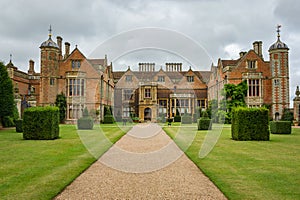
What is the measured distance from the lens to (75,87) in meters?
30.3

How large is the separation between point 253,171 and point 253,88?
2517cm

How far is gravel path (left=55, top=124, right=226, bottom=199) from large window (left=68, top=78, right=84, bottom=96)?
22.1 meters

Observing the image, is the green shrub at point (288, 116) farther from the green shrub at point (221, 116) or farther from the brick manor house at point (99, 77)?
the green shrub at point (221, 116)

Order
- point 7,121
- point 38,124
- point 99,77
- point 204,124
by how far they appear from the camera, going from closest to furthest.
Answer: point 38,124 → point 204,124 → point 7,121 → point 99,77

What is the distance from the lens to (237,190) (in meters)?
5.06

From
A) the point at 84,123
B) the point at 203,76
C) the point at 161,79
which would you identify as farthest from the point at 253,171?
the point at 203,76

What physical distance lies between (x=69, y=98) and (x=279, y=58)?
2165 centimetres

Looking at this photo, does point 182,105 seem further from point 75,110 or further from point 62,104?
point 62,104

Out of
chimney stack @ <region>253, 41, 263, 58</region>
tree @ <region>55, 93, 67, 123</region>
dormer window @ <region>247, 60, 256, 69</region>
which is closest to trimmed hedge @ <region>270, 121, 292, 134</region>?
dormer window @ <region>247, 60, 256, 69</region>

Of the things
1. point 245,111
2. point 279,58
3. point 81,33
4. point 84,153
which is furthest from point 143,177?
point 279,58

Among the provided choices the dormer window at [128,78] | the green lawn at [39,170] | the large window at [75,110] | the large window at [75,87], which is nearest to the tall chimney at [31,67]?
the dormer window at [128,78]

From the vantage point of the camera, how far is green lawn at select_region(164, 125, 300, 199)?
16.1ft

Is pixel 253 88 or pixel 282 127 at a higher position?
pixel 253 88

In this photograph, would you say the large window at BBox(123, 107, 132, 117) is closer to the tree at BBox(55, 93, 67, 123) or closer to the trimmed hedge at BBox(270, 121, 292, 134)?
the tree at BBox(55, 93, 67, 123)
